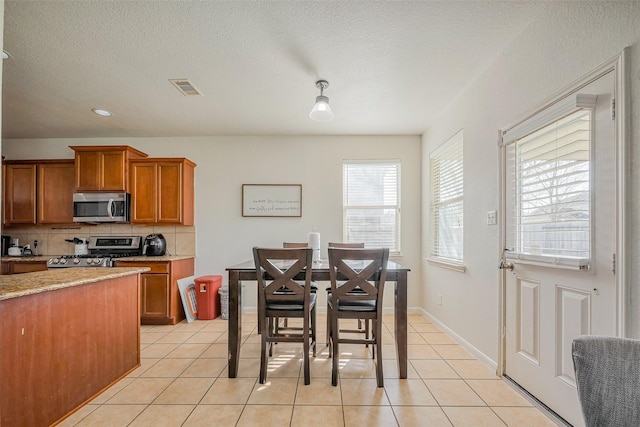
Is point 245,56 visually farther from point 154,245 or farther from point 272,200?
point 154,245

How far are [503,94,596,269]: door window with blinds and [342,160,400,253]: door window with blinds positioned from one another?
6.76 feet

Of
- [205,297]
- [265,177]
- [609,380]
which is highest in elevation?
[265,177]

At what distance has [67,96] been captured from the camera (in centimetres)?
304

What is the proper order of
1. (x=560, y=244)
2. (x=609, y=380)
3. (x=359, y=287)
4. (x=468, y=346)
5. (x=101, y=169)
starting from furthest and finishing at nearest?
(x=101, y=169) → (x=468, y=346) → (x=359, y=287) → (x=560, y=244) → (x=609, y=380)

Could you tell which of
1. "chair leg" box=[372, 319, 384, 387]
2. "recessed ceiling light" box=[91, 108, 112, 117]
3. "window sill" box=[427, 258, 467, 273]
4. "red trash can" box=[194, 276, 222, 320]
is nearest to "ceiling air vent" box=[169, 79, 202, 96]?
Answer: "recessed ceiling light" box=[91, 108, 112, 117]

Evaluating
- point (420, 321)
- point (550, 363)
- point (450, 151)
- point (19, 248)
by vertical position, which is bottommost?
point (420, 321)

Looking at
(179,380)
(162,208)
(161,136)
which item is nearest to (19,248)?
(162,208)

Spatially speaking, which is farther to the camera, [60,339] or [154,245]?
[154,245]

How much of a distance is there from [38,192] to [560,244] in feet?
18.4

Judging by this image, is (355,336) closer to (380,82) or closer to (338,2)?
(380,82)

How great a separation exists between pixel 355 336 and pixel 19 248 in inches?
182

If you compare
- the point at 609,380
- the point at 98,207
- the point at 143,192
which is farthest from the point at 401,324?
the point at 98,207

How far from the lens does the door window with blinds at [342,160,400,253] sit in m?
4.29

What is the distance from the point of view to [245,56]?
7.75 ft
